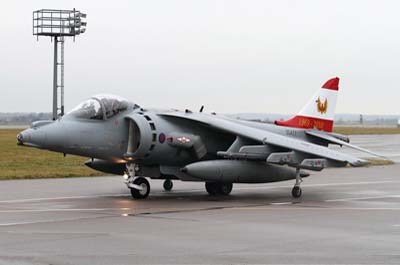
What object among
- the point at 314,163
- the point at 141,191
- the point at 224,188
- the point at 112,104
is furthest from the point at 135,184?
the point at 314,163

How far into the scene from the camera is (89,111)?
739 inches

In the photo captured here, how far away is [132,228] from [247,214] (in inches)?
126

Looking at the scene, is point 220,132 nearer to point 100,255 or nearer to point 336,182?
point 336,182

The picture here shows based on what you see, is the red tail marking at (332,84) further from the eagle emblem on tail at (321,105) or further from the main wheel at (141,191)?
the main wheel at (141,191)

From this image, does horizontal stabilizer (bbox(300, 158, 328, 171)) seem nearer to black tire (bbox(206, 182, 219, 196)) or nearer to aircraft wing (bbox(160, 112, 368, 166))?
aircraft wing (bbox(160, 112, 368, 166))

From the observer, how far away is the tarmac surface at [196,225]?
1035 cm

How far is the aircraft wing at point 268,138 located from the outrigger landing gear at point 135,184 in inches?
64.2

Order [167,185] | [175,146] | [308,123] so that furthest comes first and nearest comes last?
[308,123]
[167,185]
[175,146]

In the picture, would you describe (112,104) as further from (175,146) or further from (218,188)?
(218,188)

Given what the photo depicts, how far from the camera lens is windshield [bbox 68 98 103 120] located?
61.4ft

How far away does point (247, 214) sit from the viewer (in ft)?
51.2

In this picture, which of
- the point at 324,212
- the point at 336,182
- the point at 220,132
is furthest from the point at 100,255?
Answer: the point at 336,182

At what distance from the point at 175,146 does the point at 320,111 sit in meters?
5.04

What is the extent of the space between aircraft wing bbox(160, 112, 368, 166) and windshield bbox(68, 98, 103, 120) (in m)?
1.75
